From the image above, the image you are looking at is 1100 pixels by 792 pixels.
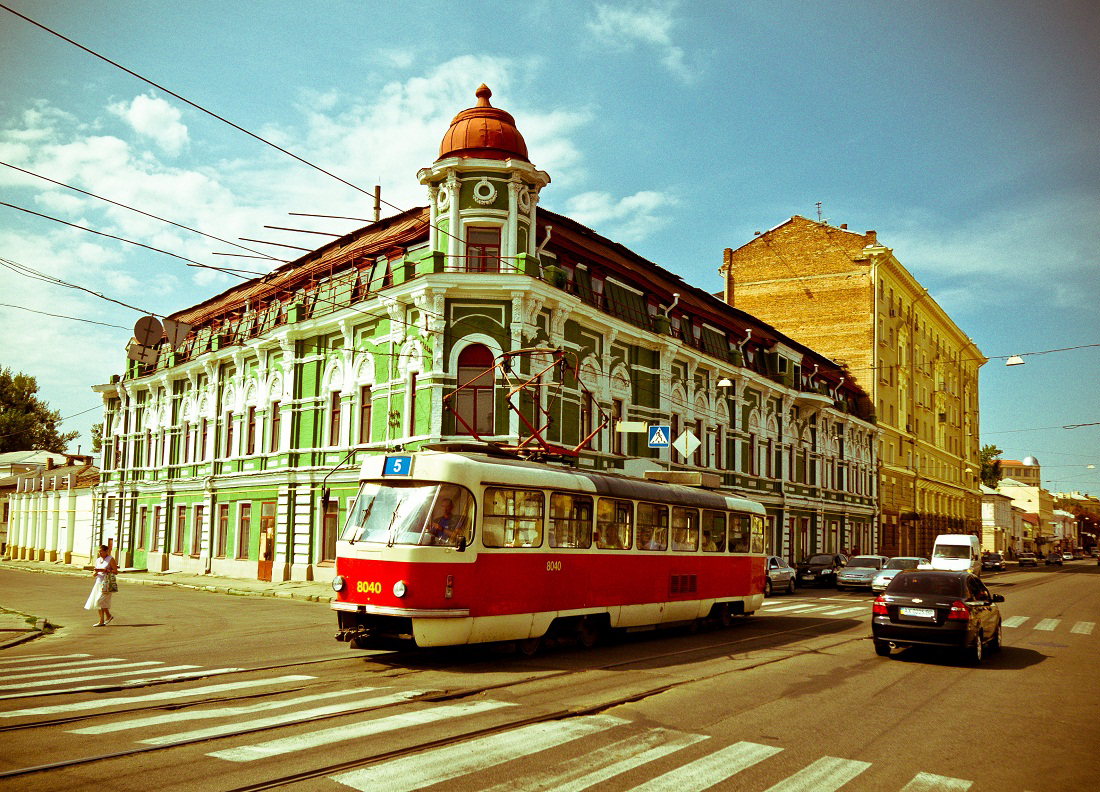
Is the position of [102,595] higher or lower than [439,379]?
lower

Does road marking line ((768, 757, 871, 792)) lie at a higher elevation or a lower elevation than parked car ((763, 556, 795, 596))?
higher

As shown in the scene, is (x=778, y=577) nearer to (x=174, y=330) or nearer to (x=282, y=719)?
(x=174, y=330)

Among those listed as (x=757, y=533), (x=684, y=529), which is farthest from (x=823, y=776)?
(x=757, y=533)

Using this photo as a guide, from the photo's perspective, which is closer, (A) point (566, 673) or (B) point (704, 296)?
(A) point (566, 673)

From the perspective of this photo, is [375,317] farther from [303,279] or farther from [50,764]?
[50,764]

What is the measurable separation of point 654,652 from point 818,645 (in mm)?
3657

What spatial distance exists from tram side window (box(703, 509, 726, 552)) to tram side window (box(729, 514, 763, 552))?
44 cm

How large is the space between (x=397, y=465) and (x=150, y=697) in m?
4.67

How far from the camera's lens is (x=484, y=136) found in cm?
2805

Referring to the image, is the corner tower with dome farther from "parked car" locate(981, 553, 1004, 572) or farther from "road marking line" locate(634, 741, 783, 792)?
"parked car" locate(981, 553, 1004, 572)

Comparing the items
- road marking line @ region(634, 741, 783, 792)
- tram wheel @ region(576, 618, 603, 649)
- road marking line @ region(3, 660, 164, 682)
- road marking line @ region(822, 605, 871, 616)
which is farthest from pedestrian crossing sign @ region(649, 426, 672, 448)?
road marking line @ region(634, 741, 783, 792)

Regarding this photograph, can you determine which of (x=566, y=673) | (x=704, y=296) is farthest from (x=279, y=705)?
(x=704, y=296)

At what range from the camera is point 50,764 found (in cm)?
700

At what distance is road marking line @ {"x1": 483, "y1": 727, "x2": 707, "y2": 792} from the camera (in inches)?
272
